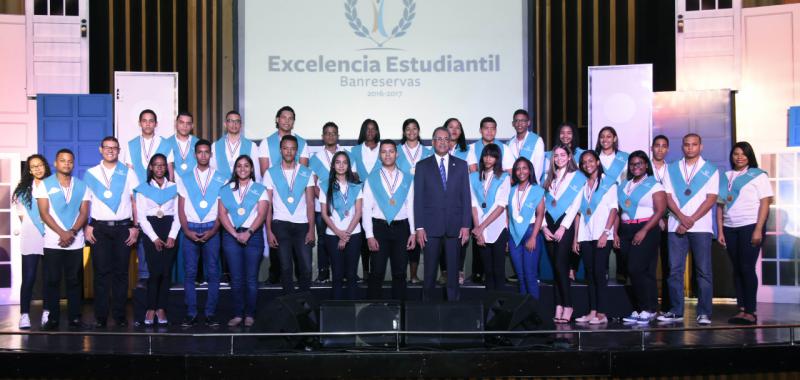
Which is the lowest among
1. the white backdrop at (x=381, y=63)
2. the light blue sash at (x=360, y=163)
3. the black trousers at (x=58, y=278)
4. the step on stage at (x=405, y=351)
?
the step on stage at (x=405, y=351)

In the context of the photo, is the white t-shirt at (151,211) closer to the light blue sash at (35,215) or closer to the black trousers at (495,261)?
the light blue sash at (35,215)

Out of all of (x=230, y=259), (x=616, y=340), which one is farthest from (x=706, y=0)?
(x=230, y=259)

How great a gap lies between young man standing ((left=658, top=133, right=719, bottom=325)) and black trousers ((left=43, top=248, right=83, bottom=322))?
3867 millimetres

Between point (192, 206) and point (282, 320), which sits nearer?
point (282, 320)

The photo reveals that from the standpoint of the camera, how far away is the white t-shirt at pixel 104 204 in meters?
5.65

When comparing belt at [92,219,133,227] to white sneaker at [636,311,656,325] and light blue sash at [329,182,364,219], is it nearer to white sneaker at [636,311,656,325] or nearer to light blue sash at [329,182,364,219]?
light blue sash at [329,182,364,219]

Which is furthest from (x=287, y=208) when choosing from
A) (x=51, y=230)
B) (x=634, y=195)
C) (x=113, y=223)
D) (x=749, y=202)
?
(x=749, y=202)

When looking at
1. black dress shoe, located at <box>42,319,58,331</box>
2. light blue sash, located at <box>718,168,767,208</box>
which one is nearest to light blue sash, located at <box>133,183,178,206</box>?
black dress shoe, located at <box>42,319,58,331</box>

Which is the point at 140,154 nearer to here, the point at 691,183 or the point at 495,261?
the point at 495,261

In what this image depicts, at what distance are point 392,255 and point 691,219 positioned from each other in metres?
1.98

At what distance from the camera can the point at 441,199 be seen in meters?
5.55

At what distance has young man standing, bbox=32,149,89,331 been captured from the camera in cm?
562

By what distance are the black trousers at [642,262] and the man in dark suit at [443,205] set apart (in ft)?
3.55

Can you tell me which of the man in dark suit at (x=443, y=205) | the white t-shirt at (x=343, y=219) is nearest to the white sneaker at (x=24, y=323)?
the white t-shirt at (x=343, y=219)
